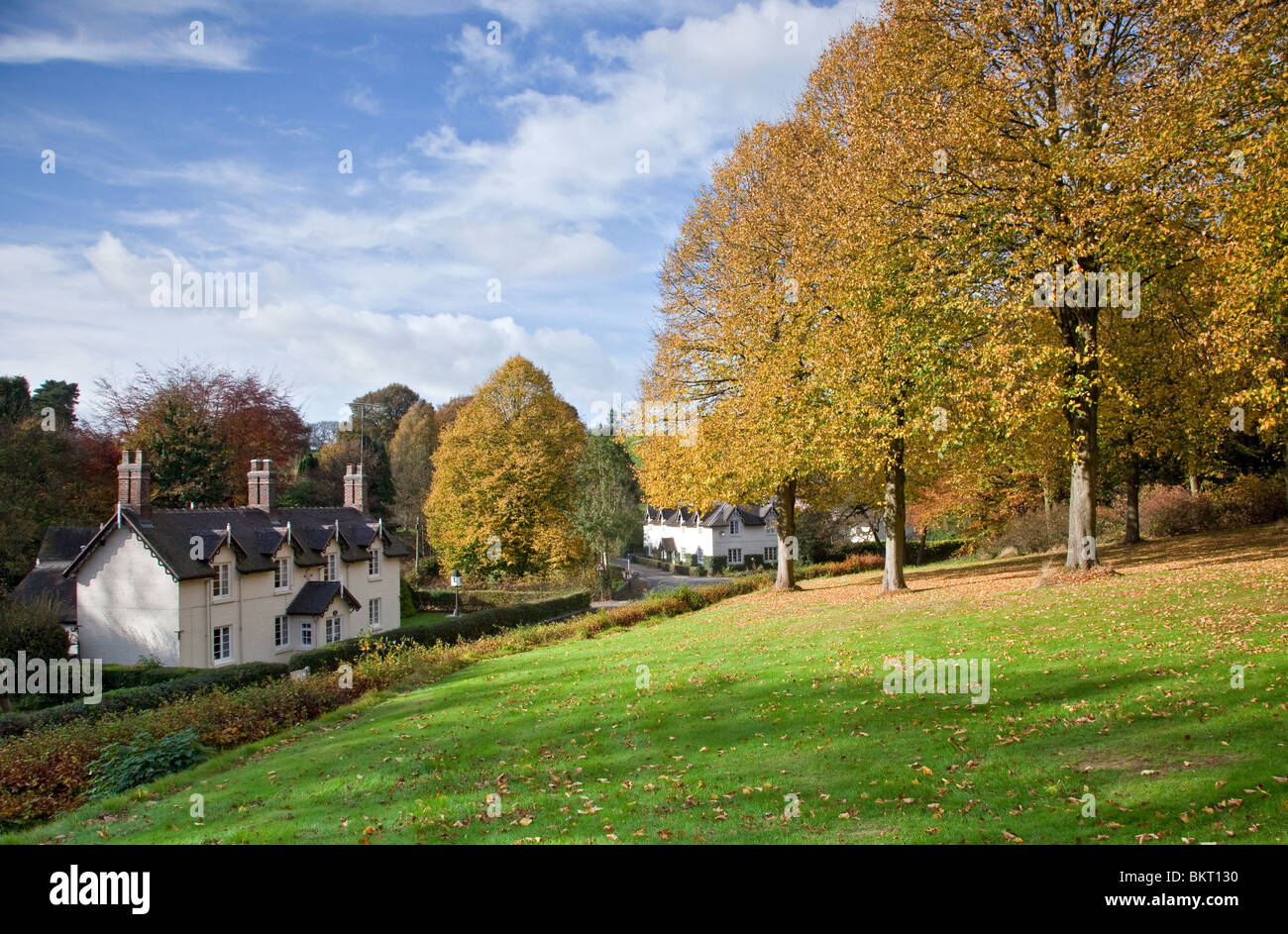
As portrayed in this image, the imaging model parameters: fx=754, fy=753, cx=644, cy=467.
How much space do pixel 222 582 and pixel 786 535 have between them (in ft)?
74.6

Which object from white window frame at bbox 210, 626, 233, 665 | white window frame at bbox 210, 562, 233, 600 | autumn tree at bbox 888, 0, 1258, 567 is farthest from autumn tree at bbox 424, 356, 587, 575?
autumn tree at bbox 888, 0, 1258, 567

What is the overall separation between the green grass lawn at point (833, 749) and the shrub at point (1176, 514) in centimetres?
1819

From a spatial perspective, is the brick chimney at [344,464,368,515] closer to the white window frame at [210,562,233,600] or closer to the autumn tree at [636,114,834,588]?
the white window frame at [210,562,233,600]

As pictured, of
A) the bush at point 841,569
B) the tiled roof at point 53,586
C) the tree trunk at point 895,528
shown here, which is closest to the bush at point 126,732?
the tiled roof at point 53,586

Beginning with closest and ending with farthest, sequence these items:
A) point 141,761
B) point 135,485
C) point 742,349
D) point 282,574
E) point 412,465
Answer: point 141,761
point 742,349
point 135,485
point 282,574
point 412,465

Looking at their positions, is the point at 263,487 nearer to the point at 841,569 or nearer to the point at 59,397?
the point at 841,569

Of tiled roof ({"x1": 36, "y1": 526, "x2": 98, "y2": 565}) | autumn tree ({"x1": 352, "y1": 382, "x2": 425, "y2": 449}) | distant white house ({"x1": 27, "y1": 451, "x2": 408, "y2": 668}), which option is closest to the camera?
distant white house ({"x1": 27, "y1": 451, "x2": 408, "y2": 668})

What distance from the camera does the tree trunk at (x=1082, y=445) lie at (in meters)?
18.2

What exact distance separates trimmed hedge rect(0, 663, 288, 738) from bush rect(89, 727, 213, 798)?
4130 millimetres

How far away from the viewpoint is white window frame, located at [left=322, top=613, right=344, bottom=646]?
35.2 meters

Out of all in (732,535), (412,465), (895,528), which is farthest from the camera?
(732,535)

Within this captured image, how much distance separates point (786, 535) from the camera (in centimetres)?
2973

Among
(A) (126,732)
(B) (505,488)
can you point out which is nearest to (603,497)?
(B) (505,488)
